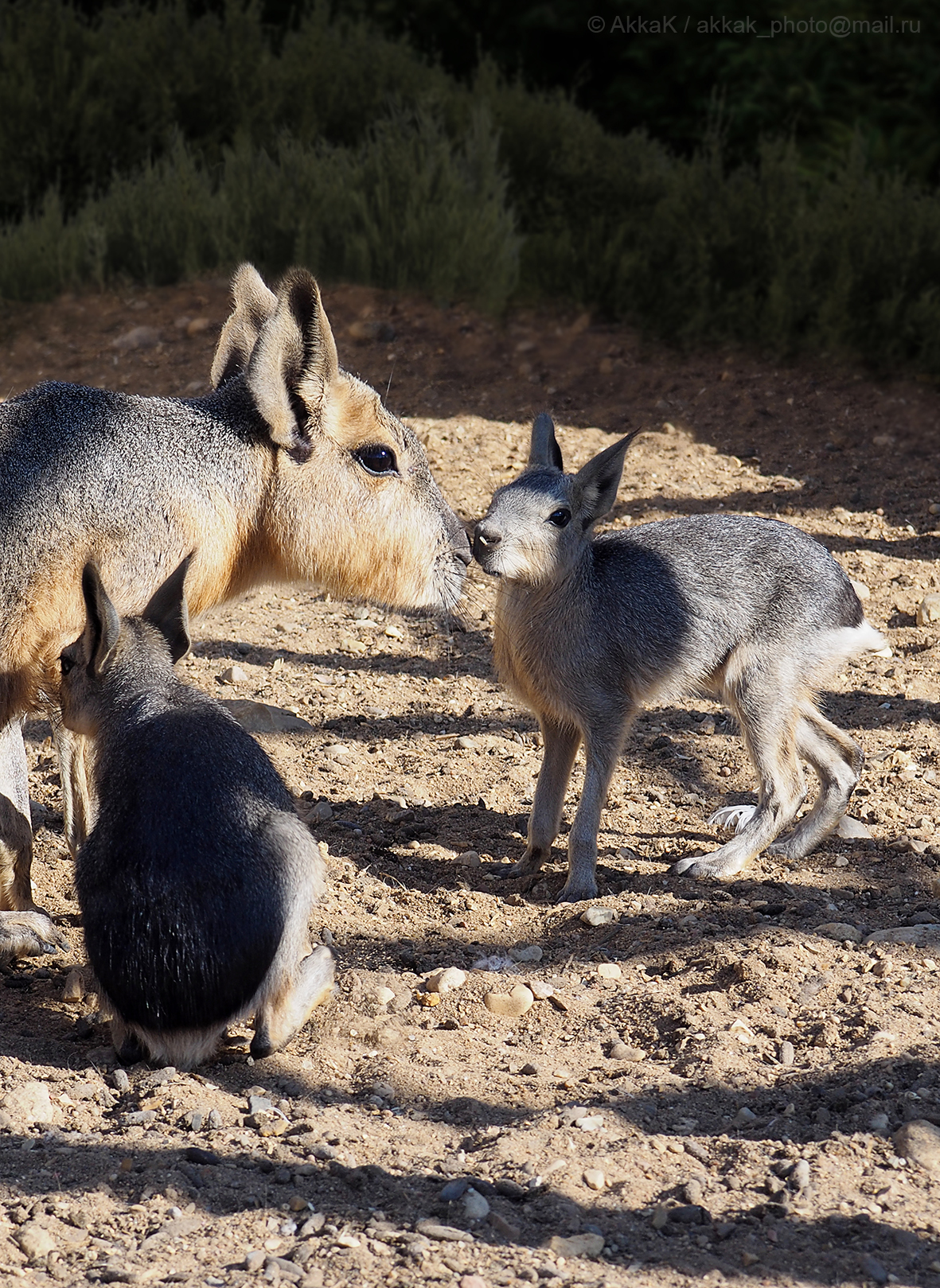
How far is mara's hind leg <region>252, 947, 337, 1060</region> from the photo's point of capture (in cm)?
348

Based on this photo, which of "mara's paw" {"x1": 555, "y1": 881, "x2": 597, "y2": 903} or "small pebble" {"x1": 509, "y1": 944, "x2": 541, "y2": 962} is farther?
"mara's paw" {"x1": 555, "y1": 881, "x2": 597, "y2": 903}

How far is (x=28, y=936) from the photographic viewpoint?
13.2ft

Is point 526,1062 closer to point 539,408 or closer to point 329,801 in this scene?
point 329,801

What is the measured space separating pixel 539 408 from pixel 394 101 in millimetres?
3736

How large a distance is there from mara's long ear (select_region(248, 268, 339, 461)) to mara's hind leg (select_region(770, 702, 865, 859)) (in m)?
1.87

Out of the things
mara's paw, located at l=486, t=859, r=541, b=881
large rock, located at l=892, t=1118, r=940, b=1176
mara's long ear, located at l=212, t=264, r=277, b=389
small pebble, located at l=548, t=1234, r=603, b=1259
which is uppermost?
mara's long ear, located at l=212, t=264, r=277, b=389

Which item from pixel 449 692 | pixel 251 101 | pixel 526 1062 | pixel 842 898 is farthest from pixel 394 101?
pixel 526 1062

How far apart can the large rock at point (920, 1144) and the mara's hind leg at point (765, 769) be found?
150 centimetres

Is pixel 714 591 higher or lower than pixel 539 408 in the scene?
higher

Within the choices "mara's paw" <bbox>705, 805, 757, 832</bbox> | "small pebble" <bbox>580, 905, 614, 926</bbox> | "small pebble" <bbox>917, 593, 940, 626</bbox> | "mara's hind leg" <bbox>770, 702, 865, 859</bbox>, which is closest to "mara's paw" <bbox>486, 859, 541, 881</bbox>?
"small pebble" <bbox>580, 905, 614, 926</bbox>

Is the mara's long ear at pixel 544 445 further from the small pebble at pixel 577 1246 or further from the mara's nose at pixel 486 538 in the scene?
the small pebble at pixel 577 1246

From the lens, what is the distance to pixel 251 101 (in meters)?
10.8

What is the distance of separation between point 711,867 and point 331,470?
1.71 meters

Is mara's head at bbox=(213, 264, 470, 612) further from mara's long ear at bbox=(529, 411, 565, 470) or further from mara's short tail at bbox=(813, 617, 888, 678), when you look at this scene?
mara's short tail at bbox=(813, 617, 888, 678)
